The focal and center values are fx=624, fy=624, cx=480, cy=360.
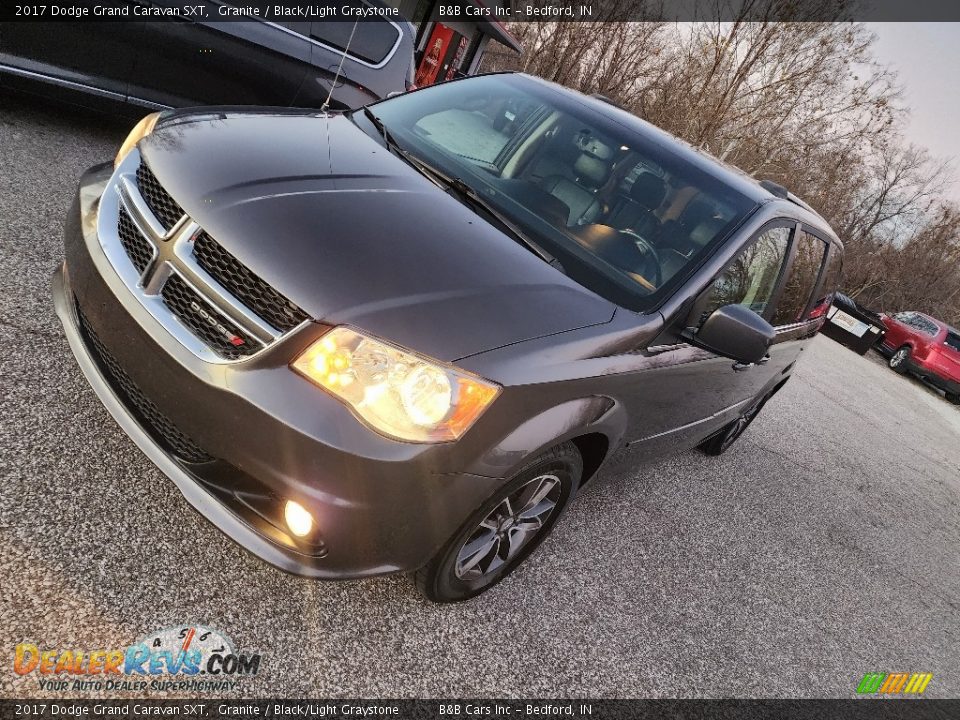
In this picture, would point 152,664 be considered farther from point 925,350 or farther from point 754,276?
point 925,350

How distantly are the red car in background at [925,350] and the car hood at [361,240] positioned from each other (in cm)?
1701

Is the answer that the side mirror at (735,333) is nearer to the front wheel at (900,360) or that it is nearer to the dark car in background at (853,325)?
the dark car in background at (853,325)

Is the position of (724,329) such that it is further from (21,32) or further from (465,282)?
(21,32)

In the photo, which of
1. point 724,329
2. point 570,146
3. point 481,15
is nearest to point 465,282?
point 724,329

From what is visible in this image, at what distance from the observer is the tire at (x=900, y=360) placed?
15.9 metres

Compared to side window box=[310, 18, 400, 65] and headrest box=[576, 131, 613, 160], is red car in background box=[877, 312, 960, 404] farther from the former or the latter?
headrest box=[576, 131, 613, 160]

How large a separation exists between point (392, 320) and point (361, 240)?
353mm

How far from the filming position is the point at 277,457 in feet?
5.41

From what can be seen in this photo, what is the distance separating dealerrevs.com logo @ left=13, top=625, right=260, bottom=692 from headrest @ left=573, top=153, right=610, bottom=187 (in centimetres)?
221

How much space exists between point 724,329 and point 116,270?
2081 millimetres

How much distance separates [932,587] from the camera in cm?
443

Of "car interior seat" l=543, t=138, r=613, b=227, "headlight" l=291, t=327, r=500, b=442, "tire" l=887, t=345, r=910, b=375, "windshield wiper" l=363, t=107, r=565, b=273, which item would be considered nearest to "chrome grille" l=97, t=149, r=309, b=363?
"headlight" l=291, t=327, r=500, b=442

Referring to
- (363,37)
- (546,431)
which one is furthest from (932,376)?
(546,431)

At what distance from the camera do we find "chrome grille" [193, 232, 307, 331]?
66.2 inches
